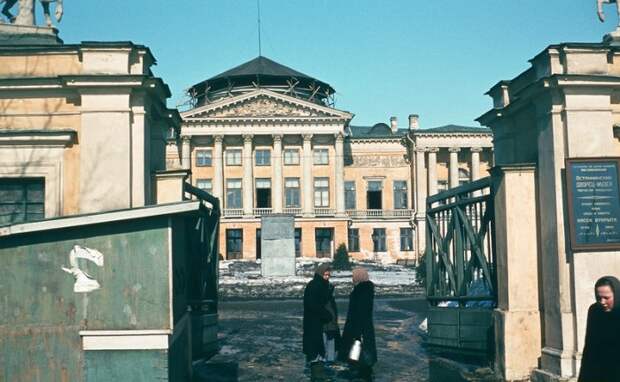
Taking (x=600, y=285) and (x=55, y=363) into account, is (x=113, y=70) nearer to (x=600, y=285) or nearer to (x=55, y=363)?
(x=55, y=363)

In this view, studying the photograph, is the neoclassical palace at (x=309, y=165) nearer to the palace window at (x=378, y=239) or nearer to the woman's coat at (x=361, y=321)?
the palace window at (x=378, y=239)

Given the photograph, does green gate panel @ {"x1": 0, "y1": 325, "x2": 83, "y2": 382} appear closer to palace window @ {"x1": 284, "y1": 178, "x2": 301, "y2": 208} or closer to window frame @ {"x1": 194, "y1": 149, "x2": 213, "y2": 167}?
palace window @ {"x1": 284, "y1": 178, "x2": 301, "y2": 208}

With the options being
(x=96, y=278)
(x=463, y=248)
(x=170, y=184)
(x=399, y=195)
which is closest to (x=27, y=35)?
(x=170, y=184)

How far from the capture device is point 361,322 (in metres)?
9.72

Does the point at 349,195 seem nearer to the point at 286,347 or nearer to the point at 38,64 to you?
the point at 286,347

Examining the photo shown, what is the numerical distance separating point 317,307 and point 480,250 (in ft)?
9.37

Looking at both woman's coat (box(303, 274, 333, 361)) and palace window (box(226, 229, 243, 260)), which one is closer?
woman's coat (box(303, 274, 333, 361))

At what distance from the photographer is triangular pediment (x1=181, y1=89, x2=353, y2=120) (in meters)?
56.2

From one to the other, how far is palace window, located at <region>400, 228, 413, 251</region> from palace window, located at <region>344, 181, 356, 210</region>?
479 centimetres

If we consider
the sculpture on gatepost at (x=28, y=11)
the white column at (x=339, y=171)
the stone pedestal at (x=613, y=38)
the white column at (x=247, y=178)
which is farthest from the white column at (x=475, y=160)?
the sculpture on gatepost at (x=28, y=11)

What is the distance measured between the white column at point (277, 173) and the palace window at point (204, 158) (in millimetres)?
5406

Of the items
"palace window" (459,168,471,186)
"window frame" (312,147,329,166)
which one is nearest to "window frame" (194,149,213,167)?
"window frame" (312,147,329,166)

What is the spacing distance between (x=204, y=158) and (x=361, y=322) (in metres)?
49.0

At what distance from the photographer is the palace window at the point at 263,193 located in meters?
57.7
